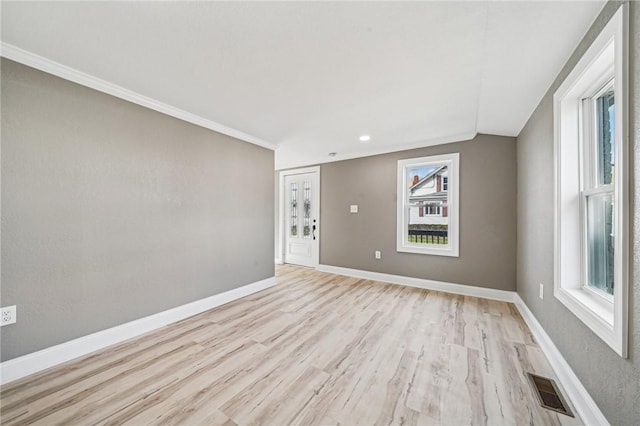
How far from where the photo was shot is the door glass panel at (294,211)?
568 centimetres

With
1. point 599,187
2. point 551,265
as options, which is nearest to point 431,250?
point 551,265

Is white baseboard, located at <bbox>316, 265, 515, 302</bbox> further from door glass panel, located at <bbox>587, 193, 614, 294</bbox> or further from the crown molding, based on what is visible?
the crown molding

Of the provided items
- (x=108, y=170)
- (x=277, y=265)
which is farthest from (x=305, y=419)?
(x=277, y=265)

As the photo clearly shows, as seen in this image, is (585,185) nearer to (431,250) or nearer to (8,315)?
(431,250)

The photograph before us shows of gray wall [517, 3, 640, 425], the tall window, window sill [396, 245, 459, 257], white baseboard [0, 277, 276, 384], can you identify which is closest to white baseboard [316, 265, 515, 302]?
gray wall [517, 3, 640, 425]

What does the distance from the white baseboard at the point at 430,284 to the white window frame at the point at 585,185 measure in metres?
1.74

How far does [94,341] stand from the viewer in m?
2.11

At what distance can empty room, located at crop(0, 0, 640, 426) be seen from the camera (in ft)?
4.61

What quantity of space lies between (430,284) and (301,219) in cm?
294

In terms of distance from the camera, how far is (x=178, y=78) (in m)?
2.10

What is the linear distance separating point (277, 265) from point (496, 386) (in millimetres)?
→ 4541

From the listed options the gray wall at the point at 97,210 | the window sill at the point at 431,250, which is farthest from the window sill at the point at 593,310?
the gray wall at the point at 97,210

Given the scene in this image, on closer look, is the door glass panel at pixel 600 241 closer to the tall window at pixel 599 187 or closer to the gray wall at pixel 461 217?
the tall window at pixel 599 187

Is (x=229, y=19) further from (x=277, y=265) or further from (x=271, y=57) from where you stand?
(x=277, y=265)
